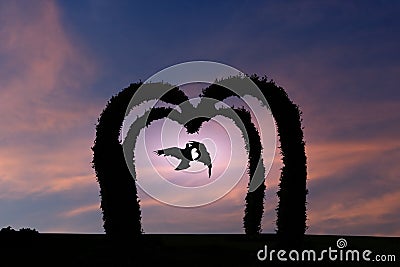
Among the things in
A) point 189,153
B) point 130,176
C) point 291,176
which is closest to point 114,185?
point 130,176

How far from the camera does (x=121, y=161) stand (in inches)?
890

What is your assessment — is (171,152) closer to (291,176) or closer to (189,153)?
(189,153)

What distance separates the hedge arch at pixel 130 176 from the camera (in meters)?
22.4

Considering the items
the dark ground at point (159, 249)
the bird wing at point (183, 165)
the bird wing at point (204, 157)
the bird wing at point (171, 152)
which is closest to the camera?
the dark ground at point (159, 249)

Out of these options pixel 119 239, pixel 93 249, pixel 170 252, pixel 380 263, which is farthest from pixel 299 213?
pixel 93 249

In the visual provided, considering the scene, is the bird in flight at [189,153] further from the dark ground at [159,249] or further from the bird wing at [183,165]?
the dark ground at [159,249]

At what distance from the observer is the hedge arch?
22.4 meters

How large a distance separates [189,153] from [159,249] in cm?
431

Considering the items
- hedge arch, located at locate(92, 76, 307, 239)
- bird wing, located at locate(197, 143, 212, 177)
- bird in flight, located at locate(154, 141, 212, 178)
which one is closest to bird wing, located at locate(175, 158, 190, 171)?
bird in flight, located at locate(154, 141, 212, 178)

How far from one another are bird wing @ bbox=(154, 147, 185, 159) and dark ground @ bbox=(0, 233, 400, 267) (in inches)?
140

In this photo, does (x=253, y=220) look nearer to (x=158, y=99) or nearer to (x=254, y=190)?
(x=254, y=190)

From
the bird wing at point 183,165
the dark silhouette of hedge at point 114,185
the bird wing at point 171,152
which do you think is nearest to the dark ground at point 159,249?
the dark silhouette of hedge at point 114,185

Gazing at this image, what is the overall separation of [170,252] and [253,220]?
762 cm

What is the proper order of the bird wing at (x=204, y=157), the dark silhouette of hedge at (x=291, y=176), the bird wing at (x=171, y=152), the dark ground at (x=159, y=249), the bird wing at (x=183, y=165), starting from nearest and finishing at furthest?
the dark ground at (x=159, y=249), the dark silhouette of hedge at (x=291, y=176), the bird wing at (x=183, y=165), the bird wing at (x=171, y=152), the bird wing at (x=204, y=157)
